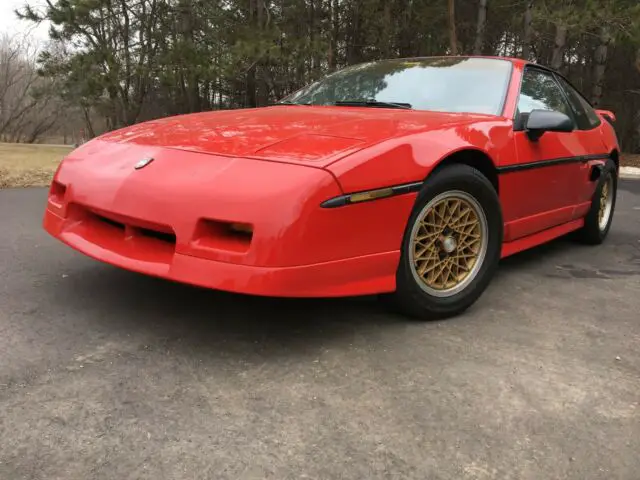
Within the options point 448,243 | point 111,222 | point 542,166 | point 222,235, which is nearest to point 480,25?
point 542,166

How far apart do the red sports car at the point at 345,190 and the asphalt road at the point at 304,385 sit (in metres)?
0.29

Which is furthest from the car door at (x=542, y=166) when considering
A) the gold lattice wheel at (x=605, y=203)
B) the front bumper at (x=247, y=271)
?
the front bumper at (x=247, y=271)

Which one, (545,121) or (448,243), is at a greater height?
(545,121)

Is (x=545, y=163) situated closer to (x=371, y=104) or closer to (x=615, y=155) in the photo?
(x=371, y=104)

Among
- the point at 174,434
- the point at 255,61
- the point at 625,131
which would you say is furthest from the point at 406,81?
the point at 625,131

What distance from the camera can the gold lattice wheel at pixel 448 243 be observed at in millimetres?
2492

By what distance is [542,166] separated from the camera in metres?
3.17

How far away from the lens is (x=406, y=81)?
3.39m

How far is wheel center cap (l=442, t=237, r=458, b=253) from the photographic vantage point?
2572mm

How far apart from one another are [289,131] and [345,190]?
0.57 meters

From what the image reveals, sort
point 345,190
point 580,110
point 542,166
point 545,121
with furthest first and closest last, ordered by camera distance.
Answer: point 580,110
point 542,166
point 545,121
point 345,190

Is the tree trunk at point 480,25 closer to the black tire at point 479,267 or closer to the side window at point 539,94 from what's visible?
the side window at point 539,94

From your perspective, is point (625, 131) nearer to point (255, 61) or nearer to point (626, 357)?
point (255, 61)

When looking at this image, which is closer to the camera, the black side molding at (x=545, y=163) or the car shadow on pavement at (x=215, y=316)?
the car shadow on pavement at (x=215, y=316)
